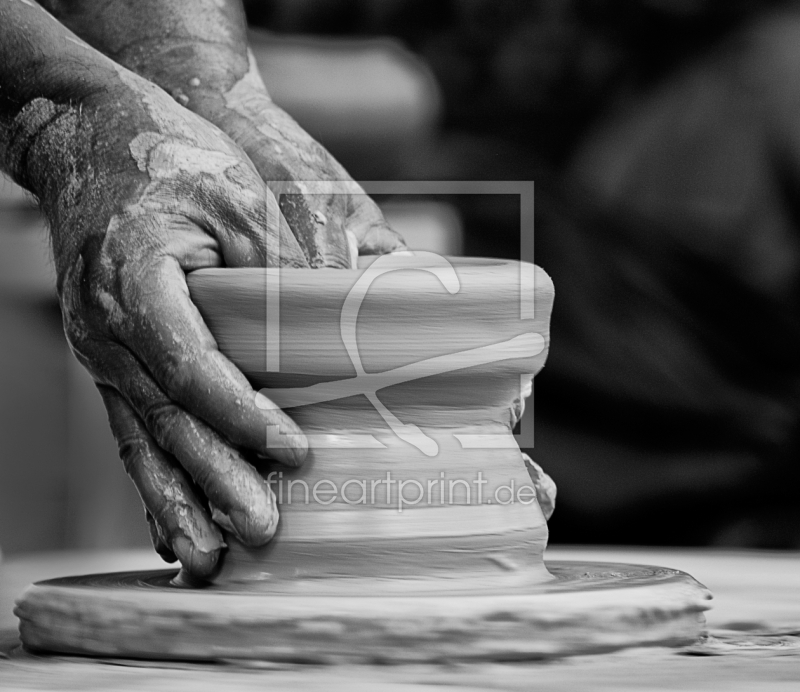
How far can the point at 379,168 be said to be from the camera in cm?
238

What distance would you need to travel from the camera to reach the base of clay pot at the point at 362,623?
63 centimetres

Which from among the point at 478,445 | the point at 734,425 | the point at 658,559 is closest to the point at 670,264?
the point at 734,425

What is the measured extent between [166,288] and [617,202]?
1702 mm

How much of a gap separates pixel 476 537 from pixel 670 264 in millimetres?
1627

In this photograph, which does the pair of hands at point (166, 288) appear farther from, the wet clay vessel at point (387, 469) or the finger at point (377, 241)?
the finger at point (377, 241)

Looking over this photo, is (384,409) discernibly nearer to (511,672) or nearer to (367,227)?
(511,672)

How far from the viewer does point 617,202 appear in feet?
7.53

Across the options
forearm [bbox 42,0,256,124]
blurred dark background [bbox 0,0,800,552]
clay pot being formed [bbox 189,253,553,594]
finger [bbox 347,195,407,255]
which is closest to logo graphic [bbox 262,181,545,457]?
clay pot being formed [bbox 189,253,553,594]

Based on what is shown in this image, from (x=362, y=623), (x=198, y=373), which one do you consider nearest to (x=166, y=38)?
(x=198, y=373)

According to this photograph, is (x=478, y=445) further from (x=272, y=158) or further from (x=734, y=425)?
(x=734, y=425)

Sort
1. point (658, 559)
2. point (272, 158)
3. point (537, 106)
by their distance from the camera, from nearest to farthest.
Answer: point (272, 158) < point (658, 559) < point (537, 106)

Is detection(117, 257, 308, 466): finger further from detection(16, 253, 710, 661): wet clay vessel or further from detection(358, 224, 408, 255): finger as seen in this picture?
detection(358, 224, 408, 255): finger

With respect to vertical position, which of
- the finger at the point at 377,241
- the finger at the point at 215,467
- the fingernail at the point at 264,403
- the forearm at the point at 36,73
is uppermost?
the forearm at the point at 36,73

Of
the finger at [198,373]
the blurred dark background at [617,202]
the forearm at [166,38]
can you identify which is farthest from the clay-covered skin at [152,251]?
the blurred dark background at [617,202]
